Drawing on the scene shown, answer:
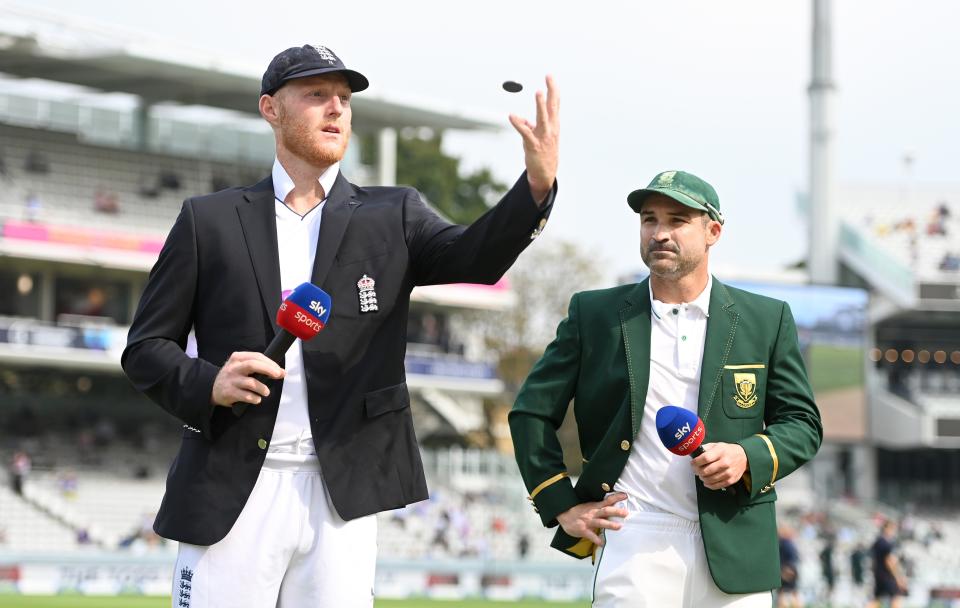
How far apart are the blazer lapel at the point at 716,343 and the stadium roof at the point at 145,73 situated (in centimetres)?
3503

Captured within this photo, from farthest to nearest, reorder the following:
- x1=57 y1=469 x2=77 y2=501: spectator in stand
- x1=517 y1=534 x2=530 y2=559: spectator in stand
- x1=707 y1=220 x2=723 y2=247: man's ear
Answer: x1=517 y1=534 x2=530 y2=559: spectator in stand → x1=57 y1=469 x2=77 y2=501: spectator in stand → x1=707 y1=220 x2=723 y2=247: man's ear

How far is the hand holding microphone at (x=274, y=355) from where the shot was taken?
4.29 m

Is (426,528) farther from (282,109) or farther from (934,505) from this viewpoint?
(282,109)

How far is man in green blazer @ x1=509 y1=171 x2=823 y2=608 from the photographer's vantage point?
525 centimetres

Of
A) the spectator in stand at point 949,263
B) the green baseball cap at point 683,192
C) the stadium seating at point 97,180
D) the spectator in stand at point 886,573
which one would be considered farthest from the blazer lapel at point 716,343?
the spectator in stand at point 949,263

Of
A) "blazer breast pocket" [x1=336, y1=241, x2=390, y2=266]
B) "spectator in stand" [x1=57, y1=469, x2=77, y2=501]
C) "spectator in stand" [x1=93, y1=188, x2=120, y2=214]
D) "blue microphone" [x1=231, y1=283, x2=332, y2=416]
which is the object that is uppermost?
"spectator in stand" [x1=93, y1=188, x2=120, y2=214]

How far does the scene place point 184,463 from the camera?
4707 millimetres

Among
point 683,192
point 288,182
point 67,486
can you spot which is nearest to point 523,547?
point 67,486

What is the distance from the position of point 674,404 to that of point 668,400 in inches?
0.9

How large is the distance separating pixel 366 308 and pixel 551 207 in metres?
0.63

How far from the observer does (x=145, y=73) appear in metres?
42.2

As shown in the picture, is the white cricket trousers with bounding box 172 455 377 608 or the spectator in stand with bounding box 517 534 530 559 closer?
the white cricket trousers with bounding box 172 455 377 608

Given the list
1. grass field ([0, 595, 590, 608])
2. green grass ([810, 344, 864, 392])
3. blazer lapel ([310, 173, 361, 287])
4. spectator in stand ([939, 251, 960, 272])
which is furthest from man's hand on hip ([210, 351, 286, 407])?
spectator in stand ([939, 251, 960, 272])

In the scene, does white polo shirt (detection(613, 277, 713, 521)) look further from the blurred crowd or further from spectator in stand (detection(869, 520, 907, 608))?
spectator in stand (detection(869, 520, 907, 608))
